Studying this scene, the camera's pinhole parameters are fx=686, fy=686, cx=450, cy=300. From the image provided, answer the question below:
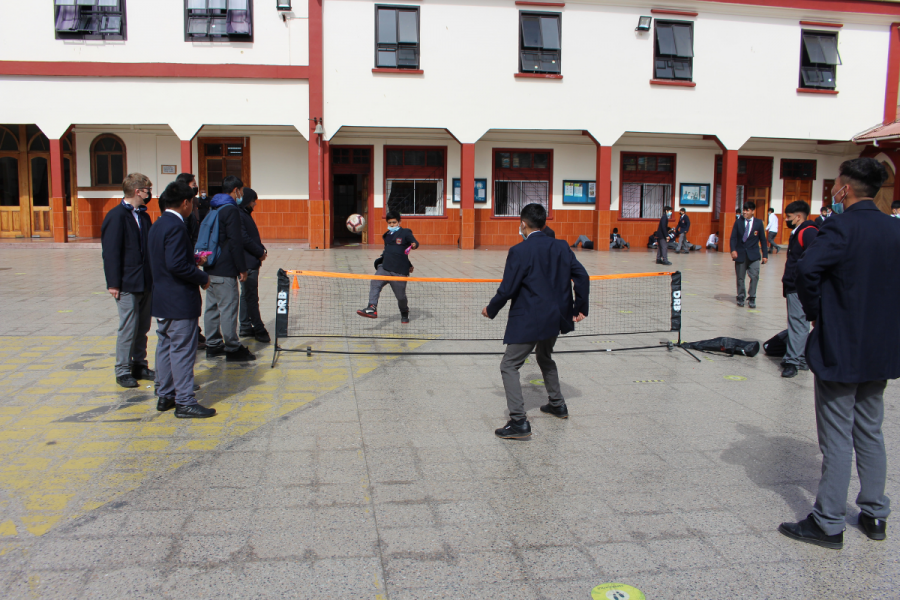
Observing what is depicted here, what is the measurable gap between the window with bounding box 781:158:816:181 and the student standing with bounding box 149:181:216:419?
79.6 ft

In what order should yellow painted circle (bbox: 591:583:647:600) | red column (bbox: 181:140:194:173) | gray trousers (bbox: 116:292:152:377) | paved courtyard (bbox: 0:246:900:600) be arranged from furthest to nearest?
red column (bbox: 181:140:194:173)
gray trousers (bbox: 116:292:152:377)
paved courtyard (bbox: 0:246:900:600)
yellow painted circle (bbox: 591:583:647:600)

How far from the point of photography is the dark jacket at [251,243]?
25.0ft

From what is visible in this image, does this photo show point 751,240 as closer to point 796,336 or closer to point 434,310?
point 796,336

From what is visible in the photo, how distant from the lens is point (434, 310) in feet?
34.3

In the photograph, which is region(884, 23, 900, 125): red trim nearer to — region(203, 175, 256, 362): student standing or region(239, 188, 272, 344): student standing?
region(239, 188, 272, 344): student standing

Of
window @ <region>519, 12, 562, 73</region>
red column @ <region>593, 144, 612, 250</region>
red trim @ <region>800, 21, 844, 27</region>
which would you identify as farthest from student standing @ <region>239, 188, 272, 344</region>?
red trim @ <region>800, 21, 844, 27</region>

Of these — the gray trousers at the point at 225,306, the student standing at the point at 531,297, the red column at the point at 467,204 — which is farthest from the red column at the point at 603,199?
the student standing at the point at 531,297

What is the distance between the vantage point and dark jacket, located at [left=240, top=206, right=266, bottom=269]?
300 inches

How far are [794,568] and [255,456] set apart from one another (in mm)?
3232

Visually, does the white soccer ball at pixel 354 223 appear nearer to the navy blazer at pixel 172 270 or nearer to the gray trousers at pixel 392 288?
the gray trousers at pixel 392 288

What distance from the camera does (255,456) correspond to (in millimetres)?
4586

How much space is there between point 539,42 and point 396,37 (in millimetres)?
4367

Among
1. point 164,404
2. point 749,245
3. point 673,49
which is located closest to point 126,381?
point 164,404

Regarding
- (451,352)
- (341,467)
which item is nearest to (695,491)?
(341,467)
